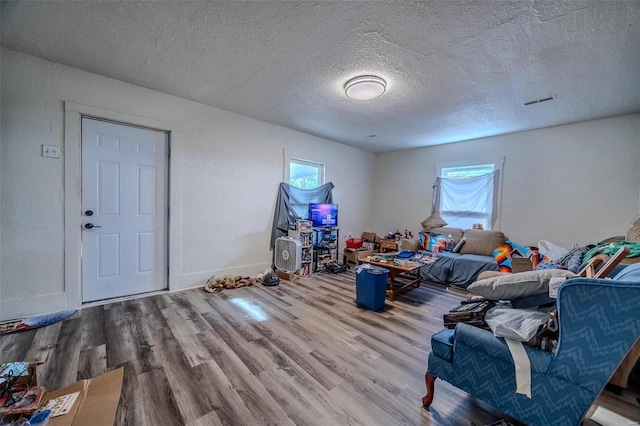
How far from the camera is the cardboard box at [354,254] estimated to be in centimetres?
511

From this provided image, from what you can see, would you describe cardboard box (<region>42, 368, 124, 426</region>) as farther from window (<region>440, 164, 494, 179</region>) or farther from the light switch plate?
window (<region>440, 164, 494, 179</region>)

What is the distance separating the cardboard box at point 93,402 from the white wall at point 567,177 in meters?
5.28

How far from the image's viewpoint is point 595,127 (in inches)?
137

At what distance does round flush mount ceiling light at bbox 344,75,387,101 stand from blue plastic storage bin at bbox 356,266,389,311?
200cm

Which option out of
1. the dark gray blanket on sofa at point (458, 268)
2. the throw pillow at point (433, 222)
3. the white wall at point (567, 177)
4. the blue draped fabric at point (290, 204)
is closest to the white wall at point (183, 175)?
the blue draped fabric at point (290, 204)

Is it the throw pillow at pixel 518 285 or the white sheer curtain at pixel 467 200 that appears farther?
the white sheer curtain at pixel 467 200

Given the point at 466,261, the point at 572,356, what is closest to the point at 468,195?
the point at 466,261

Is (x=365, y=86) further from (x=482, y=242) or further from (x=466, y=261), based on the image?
(x=482, y=242)

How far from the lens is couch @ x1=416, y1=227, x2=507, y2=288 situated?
3709 millimetres

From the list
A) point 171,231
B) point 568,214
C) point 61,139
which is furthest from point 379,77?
point 568,214

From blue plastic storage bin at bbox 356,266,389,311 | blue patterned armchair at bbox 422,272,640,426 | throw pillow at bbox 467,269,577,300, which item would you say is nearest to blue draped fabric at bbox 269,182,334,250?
blue plastic storage bin at bbox 356,266,389,311

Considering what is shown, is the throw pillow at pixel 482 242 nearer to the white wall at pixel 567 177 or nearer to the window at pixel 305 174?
the white wall at pixel 567 177

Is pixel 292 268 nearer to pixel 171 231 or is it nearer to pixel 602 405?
pixel 171 231

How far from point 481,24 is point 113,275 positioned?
4370 millimetres
